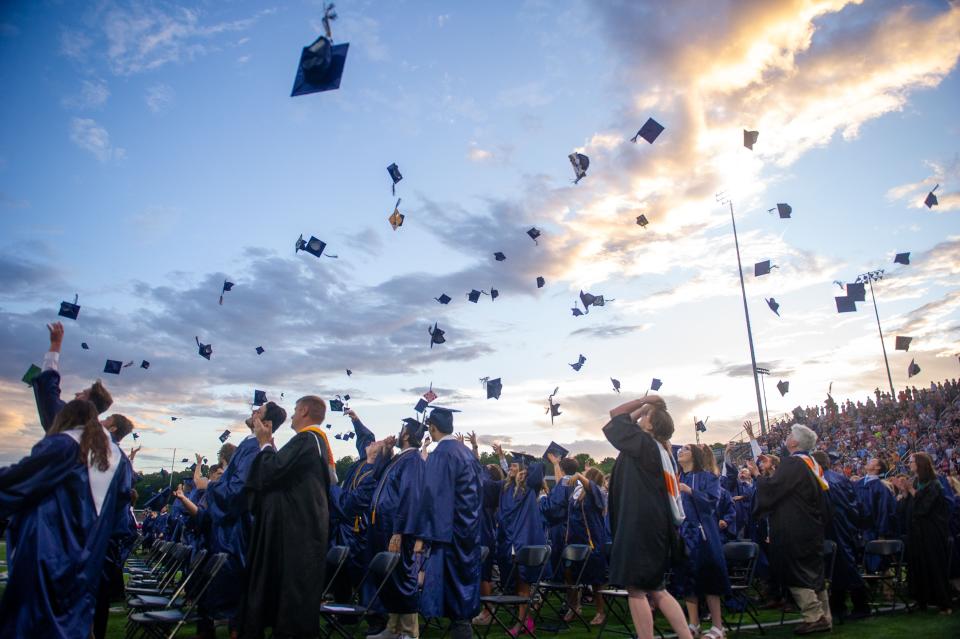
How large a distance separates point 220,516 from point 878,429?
24.8 metres

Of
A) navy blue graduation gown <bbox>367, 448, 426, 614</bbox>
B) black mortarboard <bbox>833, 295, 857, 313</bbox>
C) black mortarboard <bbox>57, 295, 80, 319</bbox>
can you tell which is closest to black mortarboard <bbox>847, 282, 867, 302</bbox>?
black mortarboard <bbox>833, 295, 857, 313</bbox>

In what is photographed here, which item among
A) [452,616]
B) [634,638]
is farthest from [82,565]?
[634,638]

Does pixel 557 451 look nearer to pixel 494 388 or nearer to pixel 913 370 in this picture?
pixel 494 388

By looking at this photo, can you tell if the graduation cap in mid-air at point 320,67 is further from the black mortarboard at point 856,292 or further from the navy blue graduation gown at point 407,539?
the black mortarboard at point 856,292

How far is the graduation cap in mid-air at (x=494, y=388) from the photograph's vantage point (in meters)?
11.7

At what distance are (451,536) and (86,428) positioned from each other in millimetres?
2989

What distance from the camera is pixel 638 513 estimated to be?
460 cm

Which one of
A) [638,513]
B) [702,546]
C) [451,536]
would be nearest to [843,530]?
[702,546]

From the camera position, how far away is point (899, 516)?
29.6 ft

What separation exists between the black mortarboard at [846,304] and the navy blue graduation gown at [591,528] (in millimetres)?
6821

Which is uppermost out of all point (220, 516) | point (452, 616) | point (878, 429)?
point (878, 429)

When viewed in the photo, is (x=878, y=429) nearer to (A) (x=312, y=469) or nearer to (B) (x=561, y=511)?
(B) (x=561, y=511)

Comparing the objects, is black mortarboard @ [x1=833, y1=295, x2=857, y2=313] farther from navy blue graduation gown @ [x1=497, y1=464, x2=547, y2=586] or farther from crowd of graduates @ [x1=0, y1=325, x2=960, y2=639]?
navy blue graduation gown @ [x1=497, y1=464, x2=547, y2=586]

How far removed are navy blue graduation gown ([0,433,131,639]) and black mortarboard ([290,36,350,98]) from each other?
4370mm
